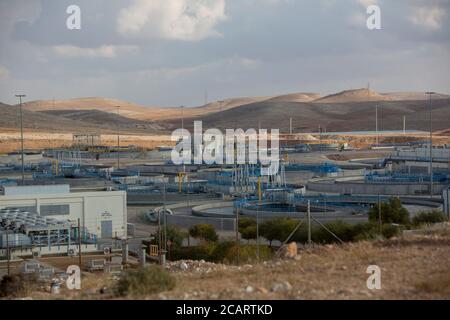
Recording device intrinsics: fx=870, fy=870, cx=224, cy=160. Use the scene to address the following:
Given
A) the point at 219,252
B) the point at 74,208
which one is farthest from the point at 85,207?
the point at 219,252

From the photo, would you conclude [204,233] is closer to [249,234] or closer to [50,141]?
[249,234]

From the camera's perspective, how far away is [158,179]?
4447 cm

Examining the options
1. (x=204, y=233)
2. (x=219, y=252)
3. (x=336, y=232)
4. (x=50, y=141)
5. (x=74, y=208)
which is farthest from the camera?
(x=50, y=141)

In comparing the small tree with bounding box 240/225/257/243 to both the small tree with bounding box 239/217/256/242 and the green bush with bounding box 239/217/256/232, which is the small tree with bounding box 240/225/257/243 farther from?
the green bush with bounding box 239/217/256/232

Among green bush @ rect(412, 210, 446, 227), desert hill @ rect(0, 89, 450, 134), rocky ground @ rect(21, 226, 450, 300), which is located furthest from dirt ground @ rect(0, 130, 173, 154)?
rocky ground @ rect(21, 226, 450, 300)

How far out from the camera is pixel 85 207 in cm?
2656

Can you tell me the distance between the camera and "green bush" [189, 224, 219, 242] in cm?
2441

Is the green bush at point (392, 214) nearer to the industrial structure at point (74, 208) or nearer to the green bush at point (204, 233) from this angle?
the green bush at point (204, 233)

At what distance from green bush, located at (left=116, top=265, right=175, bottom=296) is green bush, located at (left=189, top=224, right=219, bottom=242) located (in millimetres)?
14411

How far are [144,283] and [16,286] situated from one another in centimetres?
332

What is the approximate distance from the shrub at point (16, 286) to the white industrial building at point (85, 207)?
13.5 m

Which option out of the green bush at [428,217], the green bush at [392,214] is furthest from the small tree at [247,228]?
the green bush at [428,217]
